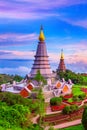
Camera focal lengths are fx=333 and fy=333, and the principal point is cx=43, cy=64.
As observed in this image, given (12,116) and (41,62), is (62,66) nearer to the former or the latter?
(41,62)

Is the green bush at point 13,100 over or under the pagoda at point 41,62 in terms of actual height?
under

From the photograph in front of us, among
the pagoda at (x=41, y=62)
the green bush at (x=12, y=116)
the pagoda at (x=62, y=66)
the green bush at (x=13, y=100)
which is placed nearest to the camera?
the green bush at (x=12, y=116)

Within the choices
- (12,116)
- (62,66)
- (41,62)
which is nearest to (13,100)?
(12,116)

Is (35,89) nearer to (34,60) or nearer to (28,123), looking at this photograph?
(34,60)

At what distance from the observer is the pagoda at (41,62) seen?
40713 millimetres

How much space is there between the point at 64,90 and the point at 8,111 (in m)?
15.9

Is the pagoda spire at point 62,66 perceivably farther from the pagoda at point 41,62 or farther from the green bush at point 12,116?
the green bush at point 12,116

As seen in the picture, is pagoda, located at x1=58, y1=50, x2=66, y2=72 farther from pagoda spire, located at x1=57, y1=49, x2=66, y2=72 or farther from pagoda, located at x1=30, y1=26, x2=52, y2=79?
pagoda, located at x1=30, y1=26, x2=52, y2=79

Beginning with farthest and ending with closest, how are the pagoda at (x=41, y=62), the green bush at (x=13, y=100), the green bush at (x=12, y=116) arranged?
the pagoda at (x=41, y=62) < the green bush at (x=13, y=100) < the green bush at (x=12, y=116)

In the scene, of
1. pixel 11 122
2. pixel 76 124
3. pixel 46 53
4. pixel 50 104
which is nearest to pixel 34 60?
pixel 46 53

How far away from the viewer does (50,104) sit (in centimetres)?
3075

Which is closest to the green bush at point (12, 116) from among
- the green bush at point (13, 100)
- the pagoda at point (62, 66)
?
the green bush at point (13, 100)

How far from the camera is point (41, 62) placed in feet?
135

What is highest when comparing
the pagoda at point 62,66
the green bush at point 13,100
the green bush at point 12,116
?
the pagoda at point 62,66
